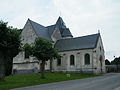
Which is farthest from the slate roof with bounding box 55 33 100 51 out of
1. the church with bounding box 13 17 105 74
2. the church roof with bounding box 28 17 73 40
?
the church roof with bounding box 28 17 73 40

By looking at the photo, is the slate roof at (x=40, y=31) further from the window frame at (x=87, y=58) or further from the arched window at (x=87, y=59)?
the arched window at (x=87, y=59)

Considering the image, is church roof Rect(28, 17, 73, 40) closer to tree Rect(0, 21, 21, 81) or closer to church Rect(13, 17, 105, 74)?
church Rect(13, 17, 105, 74)

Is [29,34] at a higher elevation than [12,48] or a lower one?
higher

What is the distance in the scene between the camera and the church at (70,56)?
43.3 meters

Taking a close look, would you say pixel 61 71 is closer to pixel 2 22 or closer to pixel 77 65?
pixel 77 65

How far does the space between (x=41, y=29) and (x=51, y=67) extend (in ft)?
36.2

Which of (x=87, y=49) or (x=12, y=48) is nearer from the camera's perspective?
(x=12, y=48)

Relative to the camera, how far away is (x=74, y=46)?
46.6m

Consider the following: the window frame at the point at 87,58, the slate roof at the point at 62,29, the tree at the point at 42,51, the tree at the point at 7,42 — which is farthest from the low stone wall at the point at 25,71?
the tree at the point at 7,42

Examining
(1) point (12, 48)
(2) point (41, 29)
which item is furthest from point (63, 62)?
(1) point (12, 48)

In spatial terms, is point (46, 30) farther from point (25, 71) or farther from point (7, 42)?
point (7, 42)

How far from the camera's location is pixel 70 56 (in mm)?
46062

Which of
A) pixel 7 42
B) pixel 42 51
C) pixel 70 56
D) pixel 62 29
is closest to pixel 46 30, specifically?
pixel 62 29

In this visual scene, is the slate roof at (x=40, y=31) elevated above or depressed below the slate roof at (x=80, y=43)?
above
